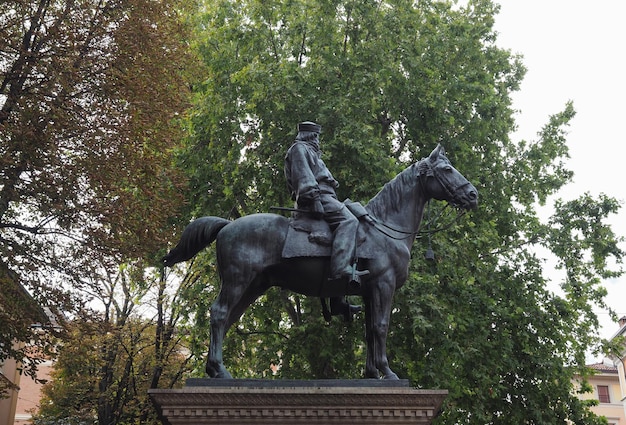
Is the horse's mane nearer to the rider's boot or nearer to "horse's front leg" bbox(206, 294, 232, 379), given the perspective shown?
the rider's boot

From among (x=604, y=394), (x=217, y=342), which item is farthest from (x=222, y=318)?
(x=604, y=394)

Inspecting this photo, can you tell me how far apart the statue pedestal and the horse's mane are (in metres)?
2.22

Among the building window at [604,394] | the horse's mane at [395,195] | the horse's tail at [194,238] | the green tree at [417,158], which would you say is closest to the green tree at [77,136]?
the green tree at [417,158]

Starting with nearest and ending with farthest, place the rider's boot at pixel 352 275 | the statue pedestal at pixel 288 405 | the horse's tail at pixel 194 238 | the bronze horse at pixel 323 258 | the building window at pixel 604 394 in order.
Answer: the statue pedestal at pixel 288 405
the rider's boot at pixel 352 275
the bronze horse at pixel 323 258
the horse's tail at pixel 194 238
the building window at pixel 604 394

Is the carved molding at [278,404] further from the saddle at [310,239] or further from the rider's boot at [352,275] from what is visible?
the saddle at [310,239]

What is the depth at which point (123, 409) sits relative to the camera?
2384 cm

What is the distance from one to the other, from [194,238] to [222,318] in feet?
3.33

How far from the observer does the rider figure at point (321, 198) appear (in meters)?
7.49

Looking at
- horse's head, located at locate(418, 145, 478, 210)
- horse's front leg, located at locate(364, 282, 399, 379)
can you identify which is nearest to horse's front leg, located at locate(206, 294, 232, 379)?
horse's front leg, located at locate(364, 282, 399, 379)

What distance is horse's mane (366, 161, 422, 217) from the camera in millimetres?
8219

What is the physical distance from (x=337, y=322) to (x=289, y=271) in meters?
9.52

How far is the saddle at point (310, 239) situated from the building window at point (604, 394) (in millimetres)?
52573

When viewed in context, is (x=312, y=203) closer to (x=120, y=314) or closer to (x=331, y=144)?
(x=331, y=144)

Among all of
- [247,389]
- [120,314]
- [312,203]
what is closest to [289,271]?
[312,203]
